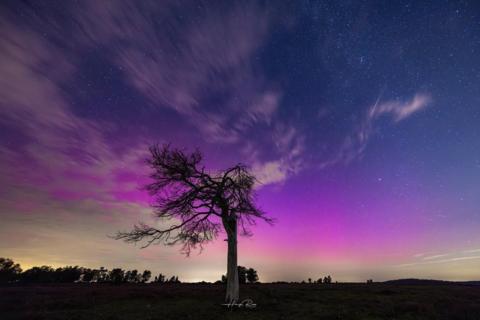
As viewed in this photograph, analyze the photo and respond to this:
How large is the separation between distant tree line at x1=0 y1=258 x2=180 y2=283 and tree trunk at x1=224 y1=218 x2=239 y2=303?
55210 mm

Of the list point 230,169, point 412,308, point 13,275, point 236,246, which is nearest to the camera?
point 412,308

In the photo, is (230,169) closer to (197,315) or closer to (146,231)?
(146,231)

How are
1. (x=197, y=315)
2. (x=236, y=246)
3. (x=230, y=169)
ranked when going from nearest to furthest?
(x=197, y=315) < (x=236, y=246) < (x=230, y=169)

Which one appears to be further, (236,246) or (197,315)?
(236,246)

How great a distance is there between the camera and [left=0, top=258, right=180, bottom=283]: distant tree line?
71875 millimetres

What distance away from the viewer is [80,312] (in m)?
16.4

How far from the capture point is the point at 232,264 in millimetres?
20641

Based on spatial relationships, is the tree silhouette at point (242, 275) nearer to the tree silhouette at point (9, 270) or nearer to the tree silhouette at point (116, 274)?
the tree silhouette at point (116, 274)

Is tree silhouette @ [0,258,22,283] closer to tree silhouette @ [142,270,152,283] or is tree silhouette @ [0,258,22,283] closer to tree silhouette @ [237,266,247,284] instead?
tree silhouette @ [142,270,152,283]

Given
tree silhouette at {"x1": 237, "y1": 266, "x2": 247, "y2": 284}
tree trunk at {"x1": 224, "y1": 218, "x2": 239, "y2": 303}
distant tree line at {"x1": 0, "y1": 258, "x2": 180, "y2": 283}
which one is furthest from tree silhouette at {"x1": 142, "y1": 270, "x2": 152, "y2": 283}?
tree trunk at {"x1": 224, "y1": 218, "x2": 239, "y2": 303}

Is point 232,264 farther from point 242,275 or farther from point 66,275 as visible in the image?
point 66,275

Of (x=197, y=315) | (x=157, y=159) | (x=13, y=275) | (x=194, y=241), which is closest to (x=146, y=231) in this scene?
(x=194, y=241)

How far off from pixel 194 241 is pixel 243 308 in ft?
24.7

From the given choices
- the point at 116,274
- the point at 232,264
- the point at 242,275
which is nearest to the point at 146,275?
the point at 116,274
